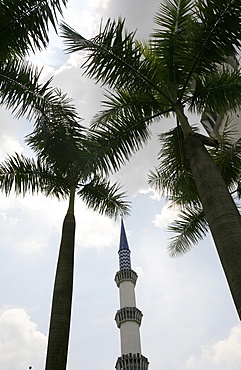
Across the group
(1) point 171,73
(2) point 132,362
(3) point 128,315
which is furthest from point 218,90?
(3) point 128,315

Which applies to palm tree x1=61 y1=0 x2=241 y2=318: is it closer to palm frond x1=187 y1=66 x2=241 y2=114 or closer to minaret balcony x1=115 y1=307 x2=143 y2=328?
palm frond x1=187 y1=66 x2=241 y2=114

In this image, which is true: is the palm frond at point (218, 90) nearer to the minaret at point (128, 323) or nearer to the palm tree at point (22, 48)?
the palm tree at point (22, 48)

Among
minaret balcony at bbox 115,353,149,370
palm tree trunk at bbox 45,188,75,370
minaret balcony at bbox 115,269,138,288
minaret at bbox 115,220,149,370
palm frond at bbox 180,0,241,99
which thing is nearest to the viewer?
palm frond at bbox 180,0,241,99

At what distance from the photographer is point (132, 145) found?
873cm

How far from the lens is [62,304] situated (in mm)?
7973

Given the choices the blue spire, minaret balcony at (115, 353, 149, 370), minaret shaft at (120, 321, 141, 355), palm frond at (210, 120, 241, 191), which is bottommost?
palm frond at (210, 120, 241, 191)

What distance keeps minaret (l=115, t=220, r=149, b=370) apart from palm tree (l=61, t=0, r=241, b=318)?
33.3 metres

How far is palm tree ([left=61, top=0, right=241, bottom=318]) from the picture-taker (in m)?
7.01

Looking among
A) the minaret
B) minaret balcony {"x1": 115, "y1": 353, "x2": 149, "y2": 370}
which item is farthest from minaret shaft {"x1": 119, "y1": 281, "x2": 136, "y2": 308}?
minaret balcony {"x1": 115, "y1": 353, "x2": 149, "y2": 370}

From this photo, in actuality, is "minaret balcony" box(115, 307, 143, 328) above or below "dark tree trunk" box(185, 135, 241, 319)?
above

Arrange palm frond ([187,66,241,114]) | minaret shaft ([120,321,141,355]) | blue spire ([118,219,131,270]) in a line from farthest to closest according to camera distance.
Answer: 1. blue spire ([118,219,131,270])
2. minaret shaft ([120,321,141,355])
3. palm frond ([187,66,241,114])

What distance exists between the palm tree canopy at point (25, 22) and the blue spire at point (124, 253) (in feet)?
130

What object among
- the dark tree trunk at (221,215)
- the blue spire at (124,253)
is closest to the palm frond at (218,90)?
the dark tree trunk at (221,215)

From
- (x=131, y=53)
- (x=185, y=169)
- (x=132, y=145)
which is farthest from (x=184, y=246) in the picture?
(x=131, y=53)
